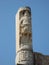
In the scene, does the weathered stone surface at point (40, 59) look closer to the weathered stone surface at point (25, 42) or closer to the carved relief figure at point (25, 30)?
the weathered stone surface at point (25, 42)

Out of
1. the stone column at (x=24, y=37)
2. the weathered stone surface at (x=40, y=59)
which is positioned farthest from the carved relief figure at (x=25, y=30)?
the weathered stone surface at (x=40, y=59)

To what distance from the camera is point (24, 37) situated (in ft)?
97.0

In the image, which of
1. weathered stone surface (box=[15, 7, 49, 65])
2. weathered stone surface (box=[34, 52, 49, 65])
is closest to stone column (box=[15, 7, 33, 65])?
weathered stone surface (box=[15, 7, 49, 65])

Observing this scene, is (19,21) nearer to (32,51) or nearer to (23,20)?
(23,20)

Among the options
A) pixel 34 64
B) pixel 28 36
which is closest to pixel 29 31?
pixel 28 36

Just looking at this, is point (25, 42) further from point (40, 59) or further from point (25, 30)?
point (40, 59)

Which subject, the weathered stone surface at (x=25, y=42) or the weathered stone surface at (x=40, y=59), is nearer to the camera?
the weathered stone surface at (x=25, y=42)

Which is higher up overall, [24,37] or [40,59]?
[24,37]

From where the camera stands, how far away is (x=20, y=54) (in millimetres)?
29016

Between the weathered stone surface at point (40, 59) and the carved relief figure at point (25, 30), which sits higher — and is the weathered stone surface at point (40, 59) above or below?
below

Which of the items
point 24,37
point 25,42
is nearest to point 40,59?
point 25,42

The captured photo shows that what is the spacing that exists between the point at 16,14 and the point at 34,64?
143 inches

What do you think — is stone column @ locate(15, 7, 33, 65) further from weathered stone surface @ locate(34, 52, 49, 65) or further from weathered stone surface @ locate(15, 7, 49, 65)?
weathered stone surface @ locate(34, 52, 49, 65)

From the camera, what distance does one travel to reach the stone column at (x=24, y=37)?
1137 inches
